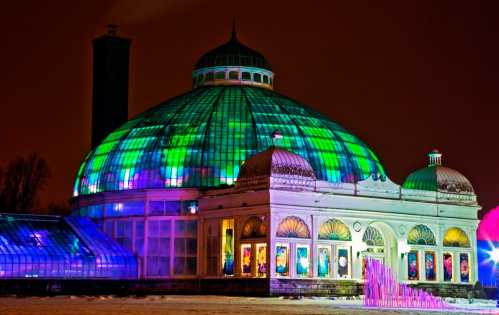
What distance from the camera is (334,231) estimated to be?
127750 millimetres

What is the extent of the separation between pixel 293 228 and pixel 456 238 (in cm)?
2598

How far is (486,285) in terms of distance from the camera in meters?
144

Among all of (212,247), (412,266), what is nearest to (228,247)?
(212,247)

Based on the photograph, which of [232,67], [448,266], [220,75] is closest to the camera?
[448,266]

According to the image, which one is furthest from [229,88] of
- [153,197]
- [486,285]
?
[486,285]

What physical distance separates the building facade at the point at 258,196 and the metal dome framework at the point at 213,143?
7.0 inches

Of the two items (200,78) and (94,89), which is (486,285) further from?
(94,89)

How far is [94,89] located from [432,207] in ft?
233

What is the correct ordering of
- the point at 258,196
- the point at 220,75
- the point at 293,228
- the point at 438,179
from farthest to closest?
the point at 220,75
the point at 438,179
the point at 293,228
the point at 258,196

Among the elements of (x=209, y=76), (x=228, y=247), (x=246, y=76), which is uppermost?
(x=209, y=76)

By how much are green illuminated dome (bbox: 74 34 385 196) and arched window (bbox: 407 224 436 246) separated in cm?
1010

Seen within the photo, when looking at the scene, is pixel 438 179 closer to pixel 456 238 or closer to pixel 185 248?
pixel 456 238

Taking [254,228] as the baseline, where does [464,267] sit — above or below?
below

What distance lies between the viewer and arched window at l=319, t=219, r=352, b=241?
127 meters
